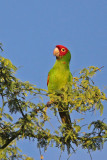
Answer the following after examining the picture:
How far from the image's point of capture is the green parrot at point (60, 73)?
18.2ft

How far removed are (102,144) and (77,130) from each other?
0.60 metres

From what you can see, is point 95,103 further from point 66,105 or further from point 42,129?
point 42,129

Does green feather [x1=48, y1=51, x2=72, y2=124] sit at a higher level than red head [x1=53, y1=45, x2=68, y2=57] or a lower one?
lower

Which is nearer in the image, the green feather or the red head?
the green feather

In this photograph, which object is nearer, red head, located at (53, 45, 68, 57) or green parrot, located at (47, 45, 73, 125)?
green parrot, located at (47, 45, 73, 125)

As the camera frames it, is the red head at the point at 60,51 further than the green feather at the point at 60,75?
Yes

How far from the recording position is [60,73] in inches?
222

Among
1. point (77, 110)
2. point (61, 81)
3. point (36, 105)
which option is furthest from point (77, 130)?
point (61, 81)

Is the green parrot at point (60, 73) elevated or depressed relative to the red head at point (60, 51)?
depressed

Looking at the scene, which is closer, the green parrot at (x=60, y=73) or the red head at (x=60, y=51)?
the green parrot at (x=60, y=73)

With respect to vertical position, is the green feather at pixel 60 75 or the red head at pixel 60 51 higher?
the red head at pixel 60 51

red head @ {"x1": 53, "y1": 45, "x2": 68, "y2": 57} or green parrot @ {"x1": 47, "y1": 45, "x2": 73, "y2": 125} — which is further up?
red head @ {"x1": 53, "y1": 45, "x2": 68, "y2": 57}

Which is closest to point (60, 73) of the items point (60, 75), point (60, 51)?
point (60, 75)

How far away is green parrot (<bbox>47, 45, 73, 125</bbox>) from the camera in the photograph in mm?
5543
